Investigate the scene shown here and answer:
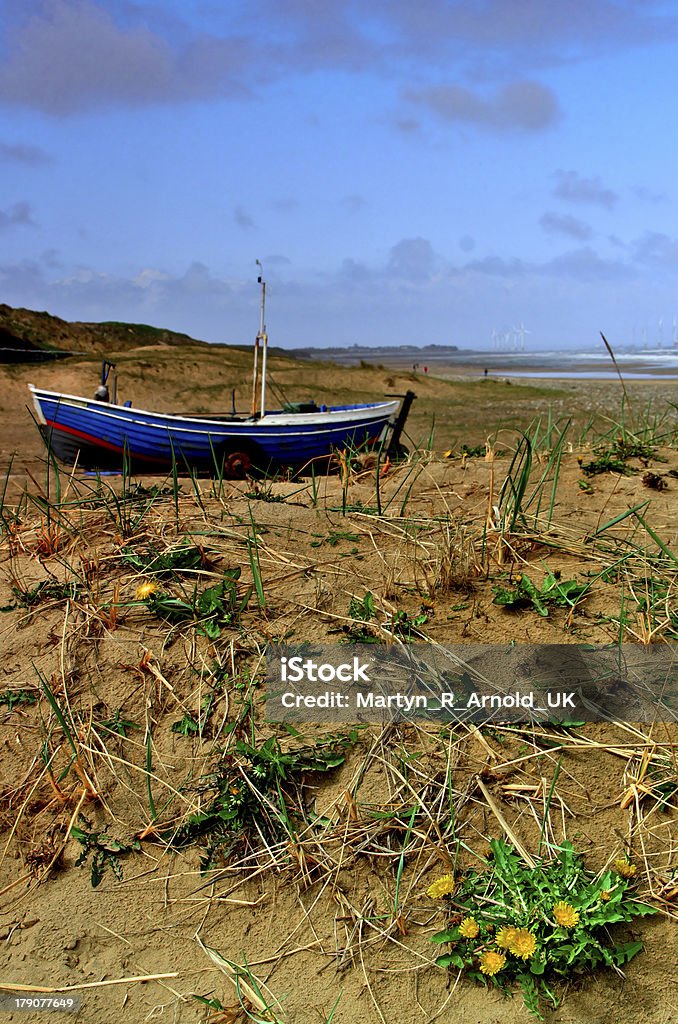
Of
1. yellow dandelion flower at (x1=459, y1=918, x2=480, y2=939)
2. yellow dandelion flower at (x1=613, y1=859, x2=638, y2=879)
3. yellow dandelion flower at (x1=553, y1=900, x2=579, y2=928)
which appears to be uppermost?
yellow dandelion flower at (x1=613, y1=859, x2=638, y2=879)

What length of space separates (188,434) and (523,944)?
10294mm

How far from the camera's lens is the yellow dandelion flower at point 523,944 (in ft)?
7.16

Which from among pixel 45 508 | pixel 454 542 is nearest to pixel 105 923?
pixel 454 542

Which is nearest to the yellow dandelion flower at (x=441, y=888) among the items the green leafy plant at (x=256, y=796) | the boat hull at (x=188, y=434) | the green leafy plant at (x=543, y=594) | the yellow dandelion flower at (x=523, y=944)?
the yellow dandelion flower at (x=523, y=944)

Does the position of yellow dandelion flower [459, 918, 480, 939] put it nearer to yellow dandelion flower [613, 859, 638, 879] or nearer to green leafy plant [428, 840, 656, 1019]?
green leafy plant [428, 840, 656, 1019]

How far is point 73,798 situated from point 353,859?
105 centimetres

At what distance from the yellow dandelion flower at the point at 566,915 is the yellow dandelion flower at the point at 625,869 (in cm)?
22

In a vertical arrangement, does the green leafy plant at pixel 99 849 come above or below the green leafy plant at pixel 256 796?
below

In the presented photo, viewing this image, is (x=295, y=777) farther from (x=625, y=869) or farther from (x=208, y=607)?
(x=625, y=869)

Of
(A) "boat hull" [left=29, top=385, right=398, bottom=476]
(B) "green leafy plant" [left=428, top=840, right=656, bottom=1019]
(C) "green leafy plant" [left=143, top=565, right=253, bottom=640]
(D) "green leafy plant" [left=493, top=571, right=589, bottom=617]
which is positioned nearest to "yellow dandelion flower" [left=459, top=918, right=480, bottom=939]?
(B) "green leafy plant" [left=428, top=840, right=656, bottom=1019]

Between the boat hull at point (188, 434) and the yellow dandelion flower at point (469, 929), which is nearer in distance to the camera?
the yellow dandelion flower at point (469, 929)

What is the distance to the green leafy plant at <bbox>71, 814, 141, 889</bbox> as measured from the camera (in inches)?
103

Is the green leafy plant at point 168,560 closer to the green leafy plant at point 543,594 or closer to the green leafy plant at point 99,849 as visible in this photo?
the green leafy plant at point 99,849

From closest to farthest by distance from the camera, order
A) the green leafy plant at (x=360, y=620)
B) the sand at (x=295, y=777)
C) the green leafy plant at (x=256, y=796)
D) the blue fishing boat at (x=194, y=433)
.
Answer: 1. the sand at (x=295, y=777)
2. the green leafy plant at (x=256, y=796)
3. the green leafy plant at (x=360, y=620)
4. the blue fishing boat at (x=194, y=433)
